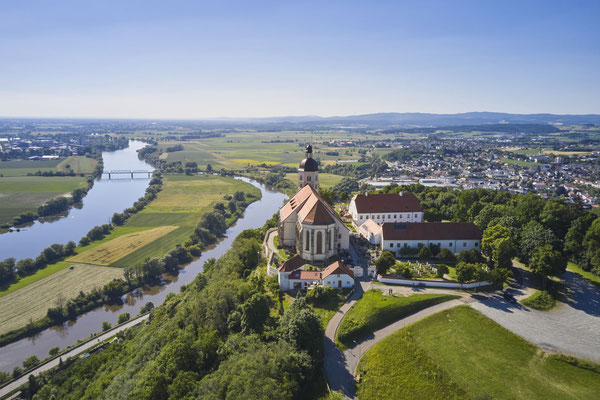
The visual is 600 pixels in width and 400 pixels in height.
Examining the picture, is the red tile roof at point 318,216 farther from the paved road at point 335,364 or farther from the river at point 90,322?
the river at point 90,322

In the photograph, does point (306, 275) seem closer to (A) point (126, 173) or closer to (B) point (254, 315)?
(B) point (254, 315)

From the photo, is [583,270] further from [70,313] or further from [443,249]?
[70,313]

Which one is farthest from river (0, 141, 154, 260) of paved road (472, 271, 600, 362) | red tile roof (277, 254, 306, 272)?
paved road (472, 271, 600, 362)

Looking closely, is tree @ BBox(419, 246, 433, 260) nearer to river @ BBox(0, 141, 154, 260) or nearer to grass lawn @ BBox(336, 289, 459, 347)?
grass lawn @ BBox(336, 289, 459, 347)

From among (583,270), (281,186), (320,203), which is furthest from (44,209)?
(583,270)

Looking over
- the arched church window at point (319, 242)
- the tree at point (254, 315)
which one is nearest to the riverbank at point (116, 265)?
the arched church window at point (319, 242)

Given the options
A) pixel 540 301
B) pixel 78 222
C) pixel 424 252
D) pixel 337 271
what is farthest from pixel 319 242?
pixel 78 222
